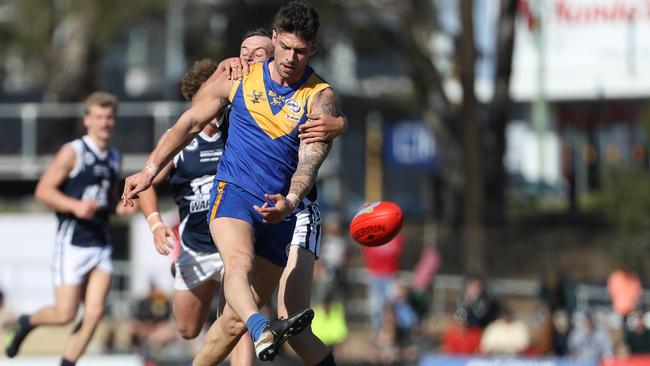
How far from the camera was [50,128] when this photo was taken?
1088 inches

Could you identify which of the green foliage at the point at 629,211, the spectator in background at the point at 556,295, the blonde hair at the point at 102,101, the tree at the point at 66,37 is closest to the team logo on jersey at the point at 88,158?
the blonde hair at the point at 102,101

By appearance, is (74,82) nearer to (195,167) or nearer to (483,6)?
(483,6)

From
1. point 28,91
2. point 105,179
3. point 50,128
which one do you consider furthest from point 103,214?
point 28,91

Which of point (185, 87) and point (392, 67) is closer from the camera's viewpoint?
point (185, 87)

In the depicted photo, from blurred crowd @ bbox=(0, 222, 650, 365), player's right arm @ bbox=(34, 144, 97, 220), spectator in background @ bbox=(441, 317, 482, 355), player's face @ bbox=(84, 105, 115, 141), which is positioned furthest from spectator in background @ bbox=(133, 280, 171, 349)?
player's face @ bbox=(84, 105, 115, 141)

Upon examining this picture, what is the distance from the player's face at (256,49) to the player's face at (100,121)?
239 cm

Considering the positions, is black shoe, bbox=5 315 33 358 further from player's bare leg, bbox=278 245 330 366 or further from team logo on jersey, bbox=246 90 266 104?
team logo on jersey, bbox=246 90 266 104

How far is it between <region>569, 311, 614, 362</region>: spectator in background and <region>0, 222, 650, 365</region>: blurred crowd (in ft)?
0.04

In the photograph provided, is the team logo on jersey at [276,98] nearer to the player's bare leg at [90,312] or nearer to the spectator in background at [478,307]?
the player's bare leg at [90,312]

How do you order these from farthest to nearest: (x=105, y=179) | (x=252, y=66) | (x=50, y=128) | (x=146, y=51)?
(x=146, y=51) < (x=50, y=128) < (x=105, y=179) < (x=252, y=66)

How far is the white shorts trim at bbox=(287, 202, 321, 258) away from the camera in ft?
26.4

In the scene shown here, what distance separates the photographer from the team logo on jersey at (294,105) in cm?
775

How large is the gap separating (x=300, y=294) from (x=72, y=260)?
10.2ft

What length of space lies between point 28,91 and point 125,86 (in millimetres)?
5344
